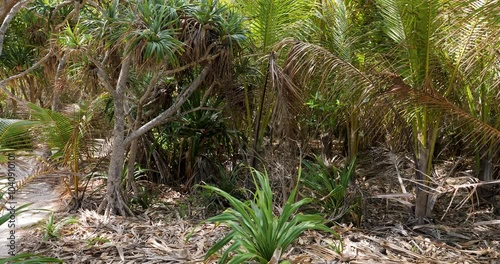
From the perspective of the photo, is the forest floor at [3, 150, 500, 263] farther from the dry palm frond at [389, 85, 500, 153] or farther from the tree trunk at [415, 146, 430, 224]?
the dry palm frond at [389, 85, 500, 153]

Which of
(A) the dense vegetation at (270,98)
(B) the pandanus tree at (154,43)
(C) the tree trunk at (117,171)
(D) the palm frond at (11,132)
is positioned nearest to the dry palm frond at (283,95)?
(A) the dense vegetation at (270,98)

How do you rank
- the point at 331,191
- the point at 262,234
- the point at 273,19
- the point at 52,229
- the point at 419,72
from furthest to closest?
the point at 273,19, the point at 331,191, the point at 52,229, the point at 419,72, the point at 262,234

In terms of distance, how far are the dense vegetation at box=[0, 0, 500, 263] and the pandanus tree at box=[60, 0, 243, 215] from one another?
1 centimetres

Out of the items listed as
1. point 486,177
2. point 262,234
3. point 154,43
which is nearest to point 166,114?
point 154,43

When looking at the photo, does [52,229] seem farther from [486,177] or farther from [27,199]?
[486,177]

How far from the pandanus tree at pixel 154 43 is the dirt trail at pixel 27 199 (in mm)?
727

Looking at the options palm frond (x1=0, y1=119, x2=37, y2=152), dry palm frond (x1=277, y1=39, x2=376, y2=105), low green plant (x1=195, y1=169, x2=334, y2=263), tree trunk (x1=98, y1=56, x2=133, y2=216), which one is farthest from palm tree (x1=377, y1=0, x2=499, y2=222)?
palm frond (x1=0, y1=119, x2=37, y2=152)

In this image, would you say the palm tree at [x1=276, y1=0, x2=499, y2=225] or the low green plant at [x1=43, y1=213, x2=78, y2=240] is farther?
the low green plant at [x1=43, y1=213, x2=78, y2=240]

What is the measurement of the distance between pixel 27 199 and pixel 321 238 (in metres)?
3.06

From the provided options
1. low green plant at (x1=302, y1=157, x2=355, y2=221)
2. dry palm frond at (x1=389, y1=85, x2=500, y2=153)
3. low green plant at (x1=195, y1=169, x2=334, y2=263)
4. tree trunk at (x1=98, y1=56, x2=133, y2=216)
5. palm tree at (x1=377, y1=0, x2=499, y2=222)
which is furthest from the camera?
tree trunk at (x1=98, y1=56, x2=133, y2=216)

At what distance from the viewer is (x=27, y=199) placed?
16.5 ft

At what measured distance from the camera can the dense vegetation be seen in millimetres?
3838

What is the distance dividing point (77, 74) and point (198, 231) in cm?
233

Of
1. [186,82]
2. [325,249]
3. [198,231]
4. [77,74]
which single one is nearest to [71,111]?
[77,74]
